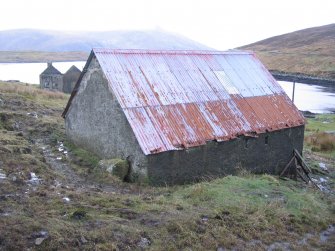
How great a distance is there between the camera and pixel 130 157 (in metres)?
13.3

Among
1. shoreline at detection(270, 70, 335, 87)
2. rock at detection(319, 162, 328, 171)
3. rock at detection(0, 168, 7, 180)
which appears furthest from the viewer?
shoreline at detection(270, 70, 335, 87)

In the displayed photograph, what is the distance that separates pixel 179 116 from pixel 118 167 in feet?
9.91

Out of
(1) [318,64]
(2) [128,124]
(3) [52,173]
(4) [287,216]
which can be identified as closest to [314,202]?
(4) [287,216]

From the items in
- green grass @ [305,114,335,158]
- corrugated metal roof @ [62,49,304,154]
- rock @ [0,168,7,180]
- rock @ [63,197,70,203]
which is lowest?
green grass @ [305,114,335,158]

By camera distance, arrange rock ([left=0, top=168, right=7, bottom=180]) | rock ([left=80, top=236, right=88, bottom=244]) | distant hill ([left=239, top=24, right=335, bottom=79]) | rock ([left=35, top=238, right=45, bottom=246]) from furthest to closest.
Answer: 1. distant hill ([left=239, top=24, right=335, bottom=79])
2. rock ([left=0, top=168, right=7, bottom=180])
3. rock ([left=80, top=236, right=88, bottom=244])
4. rock ([left=35, top=238, right=45, bottom=246])

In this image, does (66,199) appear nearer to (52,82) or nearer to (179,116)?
(179,116)

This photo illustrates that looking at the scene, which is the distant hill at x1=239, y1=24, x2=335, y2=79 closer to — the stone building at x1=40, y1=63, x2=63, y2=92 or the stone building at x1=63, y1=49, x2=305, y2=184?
the stone building at x1=40, y1=63, x2=63, y2=92

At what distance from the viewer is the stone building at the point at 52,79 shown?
139ft

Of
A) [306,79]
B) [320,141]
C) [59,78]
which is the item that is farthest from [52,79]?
[306,79]

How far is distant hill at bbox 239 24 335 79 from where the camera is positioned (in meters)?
73.1

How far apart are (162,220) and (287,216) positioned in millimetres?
3412

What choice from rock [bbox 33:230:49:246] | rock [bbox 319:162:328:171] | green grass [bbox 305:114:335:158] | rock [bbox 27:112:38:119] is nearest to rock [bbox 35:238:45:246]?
rock [bbox 33:230:49:246]

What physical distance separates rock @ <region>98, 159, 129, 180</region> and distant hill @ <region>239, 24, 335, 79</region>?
6042cm

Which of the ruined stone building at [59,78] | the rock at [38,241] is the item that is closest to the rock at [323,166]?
the rock at [38,241]
